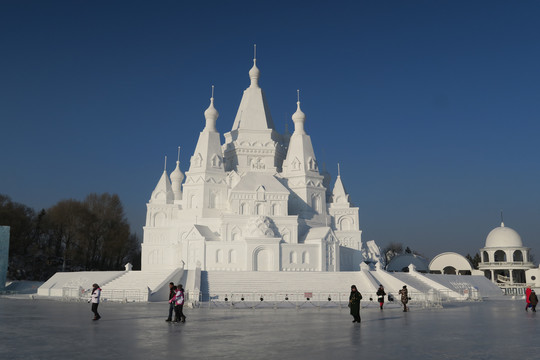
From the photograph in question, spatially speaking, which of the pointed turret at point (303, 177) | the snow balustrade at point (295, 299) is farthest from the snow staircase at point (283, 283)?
the pointed turret at point (303, 177)

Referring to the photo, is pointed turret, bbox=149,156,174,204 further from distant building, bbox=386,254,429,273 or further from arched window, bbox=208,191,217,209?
distant building, bbox=386,254,429,273

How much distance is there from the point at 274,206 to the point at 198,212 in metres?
8.10

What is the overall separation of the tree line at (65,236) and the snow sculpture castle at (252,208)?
13.9 metres

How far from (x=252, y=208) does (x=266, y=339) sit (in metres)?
37.3

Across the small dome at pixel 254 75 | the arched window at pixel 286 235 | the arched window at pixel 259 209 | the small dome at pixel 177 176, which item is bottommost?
the arched window at pixel 286 235

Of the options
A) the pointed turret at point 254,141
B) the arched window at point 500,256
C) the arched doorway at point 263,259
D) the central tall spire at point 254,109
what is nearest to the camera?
the arched doorway at point 263,259

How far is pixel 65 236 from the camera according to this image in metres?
65.9

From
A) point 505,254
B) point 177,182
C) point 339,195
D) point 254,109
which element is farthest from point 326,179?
point 505,254

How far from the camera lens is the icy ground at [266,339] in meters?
10.2

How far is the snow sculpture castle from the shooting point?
4562 cm

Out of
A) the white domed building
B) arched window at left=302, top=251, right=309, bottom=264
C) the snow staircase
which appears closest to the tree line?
arched window at left=302, top=251, right=309, bottom=264

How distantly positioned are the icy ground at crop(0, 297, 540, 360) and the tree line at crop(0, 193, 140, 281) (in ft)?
162

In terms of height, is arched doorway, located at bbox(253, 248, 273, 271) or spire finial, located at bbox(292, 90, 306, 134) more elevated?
spire finial, located at bbox(292, 90, 306, 134)

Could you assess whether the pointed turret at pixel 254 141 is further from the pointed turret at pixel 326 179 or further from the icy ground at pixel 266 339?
the icy ground at pixel 266 339
